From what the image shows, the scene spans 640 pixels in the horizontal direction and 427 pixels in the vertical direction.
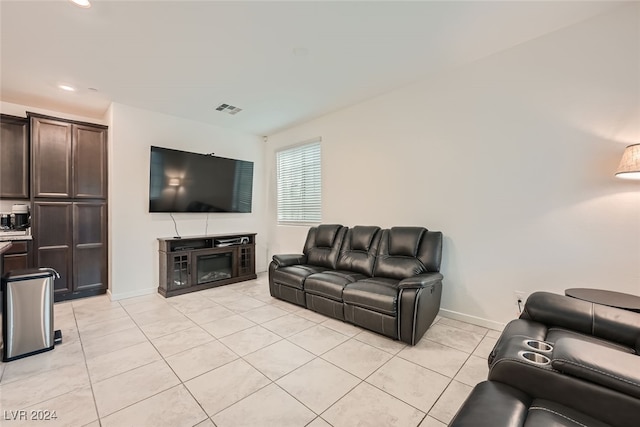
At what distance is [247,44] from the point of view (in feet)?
8.30

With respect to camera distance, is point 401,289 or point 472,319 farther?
point 472,319

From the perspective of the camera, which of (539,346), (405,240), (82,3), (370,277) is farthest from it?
(370,277)

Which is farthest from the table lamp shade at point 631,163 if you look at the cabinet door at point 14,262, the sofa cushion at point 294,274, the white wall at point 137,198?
the cabinet door at point 14,262

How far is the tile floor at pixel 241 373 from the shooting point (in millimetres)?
1618

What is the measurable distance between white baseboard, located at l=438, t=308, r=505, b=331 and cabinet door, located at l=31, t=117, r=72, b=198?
5252mm

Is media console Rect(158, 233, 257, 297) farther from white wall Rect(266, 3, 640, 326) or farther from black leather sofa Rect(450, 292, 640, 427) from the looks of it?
black leather sofa Rect(450, 292, 640, 427)

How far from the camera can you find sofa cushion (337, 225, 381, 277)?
332cm

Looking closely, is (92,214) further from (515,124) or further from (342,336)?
(515,124)

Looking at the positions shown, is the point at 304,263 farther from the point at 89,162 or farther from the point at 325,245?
Result: the point at 89,162

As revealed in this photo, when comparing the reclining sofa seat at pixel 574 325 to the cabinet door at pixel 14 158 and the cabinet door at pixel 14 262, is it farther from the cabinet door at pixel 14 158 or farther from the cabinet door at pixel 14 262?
the cabinet door at pixel 14 158

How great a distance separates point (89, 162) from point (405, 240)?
458 centimetres

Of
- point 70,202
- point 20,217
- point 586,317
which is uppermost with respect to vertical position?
point 70,202

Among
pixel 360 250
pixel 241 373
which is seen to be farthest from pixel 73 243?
pixel 360 250

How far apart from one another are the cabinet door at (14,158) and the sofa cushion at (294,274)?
3.56 meters
